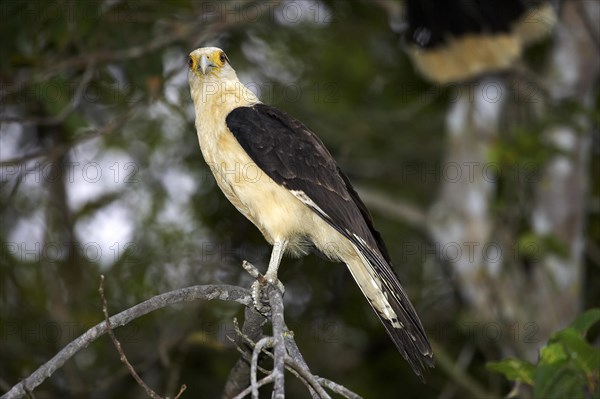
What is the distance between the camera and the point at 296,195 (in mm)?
4266

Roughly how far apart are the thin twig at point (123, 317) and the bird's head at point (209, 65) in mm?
1607

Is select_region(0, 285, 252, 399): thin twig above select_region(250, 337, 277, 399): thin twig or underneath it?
underneath

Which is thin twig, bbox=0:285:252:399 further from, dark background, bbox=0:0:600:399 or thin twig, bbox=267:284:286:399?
dark background, bbox=0:0:600:399

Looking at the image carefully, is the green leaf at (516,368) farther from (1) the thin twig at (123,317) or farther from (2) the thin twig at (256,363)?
(2) the thin twig at (256,363)

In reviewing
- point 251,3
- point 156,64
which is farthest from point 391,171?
point 156,64

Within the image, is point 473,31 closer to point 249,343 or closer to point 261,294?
point 261,294

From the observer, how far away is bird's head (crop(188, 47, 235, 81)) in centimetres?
482

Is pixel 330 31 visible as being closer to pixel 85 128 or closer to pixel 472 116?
pixel 472 116

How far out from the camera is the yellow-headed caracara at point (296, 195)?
4125mm

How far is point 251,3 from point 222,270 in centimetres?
230

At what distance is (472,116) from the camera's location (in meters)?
7.45

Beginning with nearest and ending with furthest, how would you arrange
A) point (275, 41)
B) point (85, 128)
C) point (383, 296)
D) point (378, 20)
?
point (383, 296) < point (85, 128) < point (275, 41) < point (378, 20)

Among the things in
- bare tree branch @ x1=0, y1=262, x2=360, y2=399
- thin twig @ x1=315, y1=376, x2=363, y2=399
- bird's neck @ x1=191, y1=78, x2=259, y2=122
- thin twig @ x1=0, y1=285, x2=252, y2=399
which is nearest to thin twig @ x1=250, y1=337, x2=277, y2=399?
bare tree branch @ x1=0, y1=262, x2=360, y2=399

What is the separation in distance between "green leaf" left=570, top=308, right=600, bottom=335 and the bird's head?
243 centimetres
